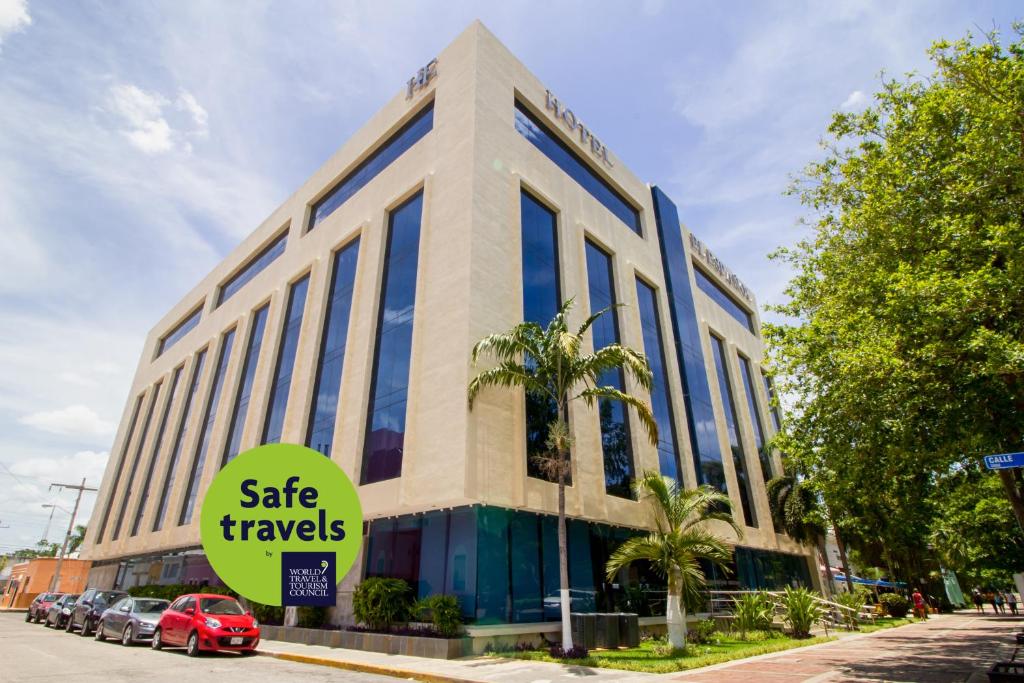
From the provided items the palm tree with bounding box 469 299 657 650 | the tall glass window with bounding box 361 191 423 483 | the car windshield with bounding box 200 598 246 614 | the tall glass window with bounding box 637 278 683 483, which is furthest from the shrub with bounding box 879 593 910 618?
the car windshield with bounding box 200 598 246 614

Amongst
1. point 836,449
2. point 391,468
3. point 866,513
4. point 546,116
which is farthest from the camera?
point 866,513

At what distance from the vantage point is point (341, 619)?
19.0 meters

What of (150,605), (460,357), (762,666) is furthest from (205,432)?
(762,666)

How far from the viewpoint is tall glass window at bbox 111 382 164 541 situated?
4059cm

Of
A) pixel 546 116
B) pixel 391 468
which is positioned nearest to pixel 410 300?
pixel 391 468

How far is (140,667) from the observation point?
11.2 metres

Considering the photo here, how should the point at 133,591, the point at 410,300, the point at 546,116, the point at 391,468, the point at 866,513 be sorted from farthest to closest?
the point at 133,591 < the point at 866,513 < the point at 546,116 < the point at 410,300 < the point at 391,468

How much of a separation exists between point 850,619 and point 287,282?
33.7 metres

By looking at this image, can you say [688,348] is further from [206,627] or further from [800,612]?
[206,627]

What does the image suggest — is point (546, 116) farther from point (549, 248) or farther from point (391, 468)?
point (391, 468)

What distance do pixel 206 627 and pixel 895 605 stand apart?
38.9 m

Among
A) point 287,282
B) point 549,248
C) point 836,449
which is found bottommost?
point 836,449

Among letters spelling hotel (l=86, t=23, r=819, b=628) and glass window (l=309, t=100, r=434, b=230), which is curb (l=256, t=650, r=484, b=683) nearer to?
letters spelling hotel (l=86, t=23, r=819, b=628)

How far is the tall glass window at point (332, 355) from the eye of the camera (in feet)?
76.3
